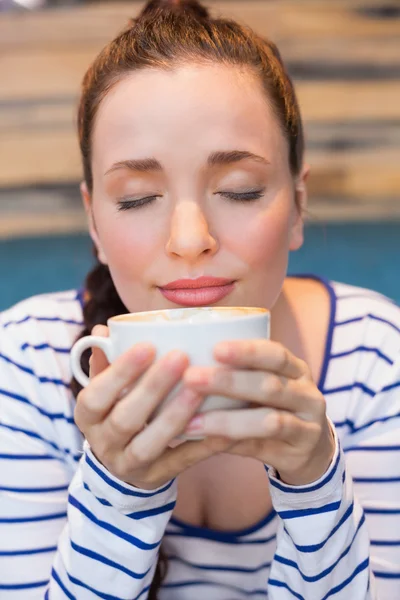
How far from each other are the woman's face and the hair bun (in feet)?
0.71

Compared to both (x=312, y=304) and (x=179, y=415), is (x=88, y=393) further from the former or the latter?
(x=312, y=304)

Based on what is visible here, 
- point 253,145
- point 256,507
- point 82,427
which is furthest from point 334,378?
point 82,427

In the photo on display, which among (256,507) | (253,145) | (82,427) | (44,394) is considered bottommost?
(256,507)

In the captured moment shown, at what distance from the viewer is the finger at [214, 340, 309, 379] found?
1.91ft

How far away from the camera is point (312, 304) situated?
45.9 inches

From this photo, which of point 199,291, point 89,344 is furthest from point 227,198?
point 89,344

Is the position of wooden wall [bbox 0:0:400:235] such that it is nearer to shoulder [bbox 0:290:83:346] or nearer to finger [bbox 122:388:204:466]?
shoulder [bbox 0:290:83:346]

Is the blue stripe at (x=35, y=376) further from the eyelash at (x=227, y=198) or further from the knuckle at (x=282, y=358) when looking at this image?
the knuckle at (x=282, y=358)

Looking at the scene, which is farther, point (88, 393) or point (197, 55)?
point (197, 55)

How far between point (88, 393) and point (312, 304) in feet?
2.01

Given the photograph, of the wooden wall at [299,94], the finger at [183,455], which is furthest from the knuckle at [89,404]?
the wooden wall at [299,94]

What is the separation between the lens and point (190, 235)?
80 centimetres

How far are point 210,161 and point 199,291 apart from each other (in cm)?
16

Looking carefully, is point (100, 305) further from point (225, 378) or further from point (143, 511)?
point (225, 378)
